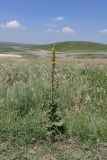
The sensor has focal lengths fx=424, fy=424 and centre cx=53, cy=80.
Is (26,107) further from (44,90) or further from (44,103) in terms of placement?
(44,90)

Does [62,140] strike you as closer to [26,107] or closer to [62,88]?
[26,107]

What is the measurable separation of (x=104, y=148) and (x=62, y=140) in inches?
27.1

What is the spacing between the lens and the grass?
6185mm

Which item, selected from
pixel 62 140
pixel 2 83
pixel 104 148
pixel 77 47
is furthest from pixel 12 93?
pixel 77 47

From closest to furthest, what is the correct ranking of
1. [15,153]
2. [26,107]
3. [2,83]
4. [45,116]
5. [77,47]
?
[15,153] → [45,116] → [26,107] → [2,83] → [77,47]

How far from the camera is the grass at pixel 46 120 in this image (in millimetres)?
6185

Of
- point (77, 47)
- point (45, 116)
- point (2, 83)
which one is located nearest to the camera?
point (45, 116)

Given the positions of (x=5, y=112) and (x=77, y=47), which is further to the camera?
(x=77, y=47)

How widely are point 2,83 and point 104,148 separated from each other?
424 centimetres

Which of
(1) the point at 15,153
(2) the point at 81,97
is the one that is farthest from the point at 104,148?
(2) the point at 81,97

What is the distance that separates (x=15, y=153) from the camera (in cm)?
602

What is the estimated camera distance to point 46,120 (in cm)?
706

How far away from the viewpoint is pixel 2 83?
9977 mm

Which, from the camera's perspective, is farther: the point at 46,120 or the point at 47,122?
the point at 46,120
